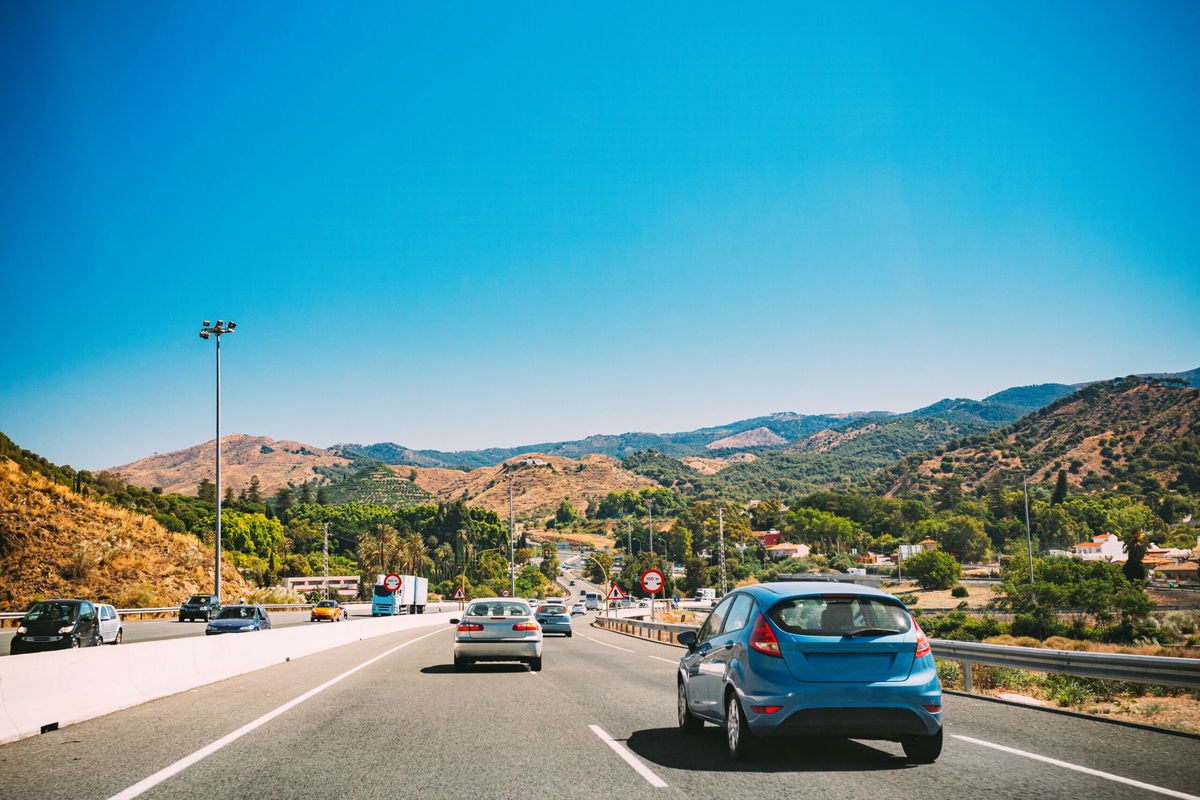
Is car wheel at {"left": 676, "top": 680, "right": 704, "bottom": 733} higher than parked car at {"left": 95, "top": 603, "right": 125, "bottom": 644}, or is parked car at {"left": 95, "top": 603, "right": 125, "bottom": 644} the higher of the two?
car wheel at {"left": 676, "top": 680, "right": 704, "bottom": 733}

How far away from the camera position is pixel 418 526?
195500mm

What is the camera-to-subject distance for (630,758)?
8516 mm

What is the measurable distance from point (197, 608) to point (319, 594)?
155 feet

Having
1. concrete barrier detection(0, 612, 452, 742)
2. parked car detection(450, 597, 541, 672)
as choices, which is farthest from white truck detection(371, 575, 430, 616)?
parked car detection(450, 597, 541, 672)

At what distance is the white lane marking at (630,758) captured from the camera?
24.2ft

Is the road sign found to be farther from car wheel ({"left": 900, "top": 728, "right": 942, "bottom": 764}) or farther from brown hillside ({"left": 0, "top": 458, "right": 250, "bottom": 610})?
brown hillside ({"left": 0, "top": 458, "right": 250, "bottom": 610})

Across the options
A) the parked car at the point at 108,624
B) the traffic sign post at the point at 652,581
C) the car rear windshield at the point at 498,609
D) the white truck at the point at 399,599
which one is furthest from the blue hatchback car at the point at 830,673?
the white truck at the point at 399,599

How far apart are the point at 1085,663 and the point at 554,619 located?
28.4 m

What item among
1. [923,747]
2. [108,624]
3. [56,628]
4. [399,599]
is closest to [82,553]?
[399,599]

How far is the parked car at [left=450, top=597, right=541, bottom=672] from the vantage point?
18.9 meters

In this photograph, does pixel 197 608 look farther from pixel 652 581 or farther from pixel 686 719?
pixel 686 719

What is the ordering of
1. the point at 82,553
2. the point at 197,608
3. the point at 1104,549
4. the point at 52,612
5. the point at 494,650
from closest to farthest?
the point at 494,650 < the point at 52,612 < the point at 197,608 < the point at 82,553 < the point at 1104,549

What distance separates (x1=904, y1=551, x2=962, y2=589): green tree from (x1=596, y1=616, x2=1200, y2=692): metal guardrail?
111286 mm

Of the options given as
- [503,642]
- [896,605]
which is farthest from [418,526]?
[896,605]
